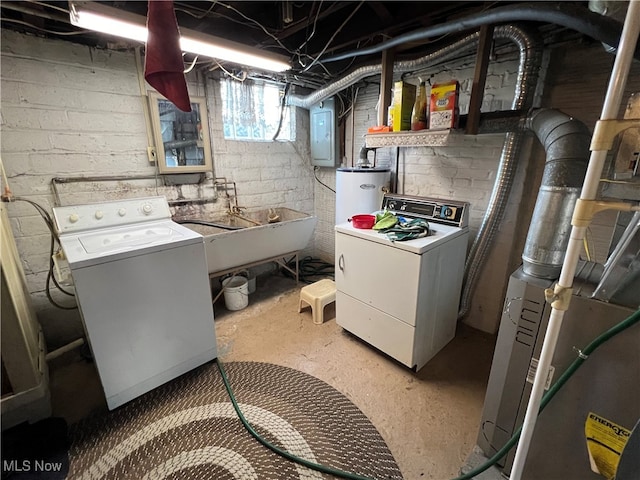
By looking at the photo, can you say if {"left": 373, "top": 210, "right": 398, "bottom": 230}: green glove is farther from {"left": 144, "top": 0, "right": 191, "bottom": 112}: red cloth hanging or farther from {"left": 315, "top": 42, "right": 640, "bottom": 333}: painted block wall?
{"left": 144, "top": 0, "right": 191, "bottom": 112}: red cloth hanging

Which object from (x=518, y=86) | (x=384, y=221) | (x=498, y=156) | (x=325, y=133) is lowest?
(x=384, y=221)

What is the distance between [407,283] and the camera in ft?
5.66

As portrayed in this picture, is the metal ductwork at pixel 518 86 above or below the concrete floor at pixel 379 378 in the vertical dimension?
above

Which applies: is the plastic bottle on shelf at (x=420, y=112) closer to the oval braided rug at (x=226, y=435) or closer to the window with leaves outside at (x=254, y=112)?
the window with leaves outside at (x=254, y=112)

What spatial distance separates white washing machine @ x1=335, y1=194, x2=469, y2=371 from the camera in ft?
5.67

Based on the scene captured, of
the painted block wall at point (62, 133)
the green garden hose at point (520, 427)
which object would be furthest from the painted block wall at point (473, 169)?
the painted block wall at point (62, 133)

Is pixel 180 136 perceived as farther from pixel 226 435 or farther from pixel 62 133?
pixel 226 435

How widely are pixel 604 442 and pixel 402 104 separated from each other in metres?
1.88

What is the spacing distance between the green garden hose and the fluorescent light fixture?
2.04 metres

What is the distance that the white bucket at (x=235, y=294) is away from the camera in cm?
266

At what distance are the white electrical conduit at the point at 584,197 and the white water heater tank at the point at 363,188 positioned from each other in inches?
69.6

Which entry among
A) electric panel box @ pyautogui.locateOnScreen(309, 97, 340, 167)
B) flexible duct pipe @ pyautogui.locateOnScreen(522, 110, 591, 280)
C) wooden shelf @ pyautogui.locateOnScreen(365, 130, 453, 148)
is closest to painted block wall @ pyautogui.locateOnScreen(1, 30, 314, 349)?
electric panel box @ pyautogui.locateOnScreen(309, 97, 340, 167)

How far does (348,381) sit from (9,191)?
97.0 inches

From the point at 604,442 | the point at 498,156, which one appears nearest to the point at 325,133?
the point at 498,156
